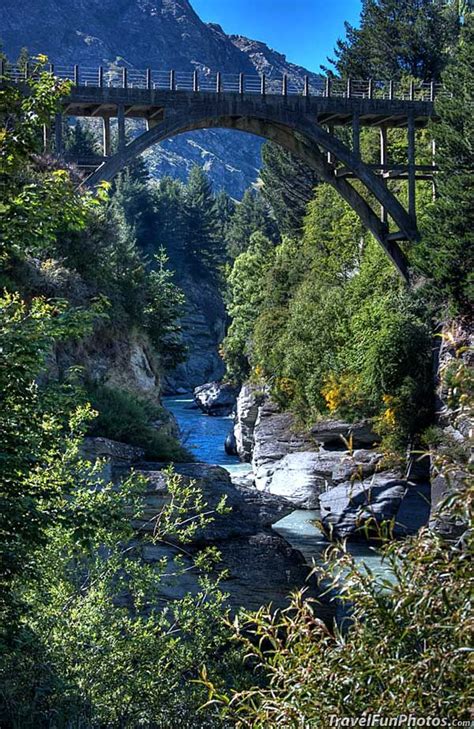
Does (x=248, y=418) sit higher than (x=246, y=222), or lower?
lower

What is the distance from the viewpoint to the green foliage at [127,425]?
19125 mm

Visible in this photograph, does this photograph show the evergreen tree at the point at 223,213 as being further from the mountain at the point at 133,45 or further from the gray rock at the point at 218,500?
the mountain at the point at 133,45

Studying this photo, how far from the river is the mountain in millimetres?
108695

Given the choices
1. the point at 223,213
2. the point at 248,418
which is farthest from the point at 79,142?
the point at 248,418

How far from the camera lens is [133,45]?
7411 inches

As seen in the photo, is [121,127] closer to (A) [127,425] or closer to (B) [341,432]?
(A) [127,425]

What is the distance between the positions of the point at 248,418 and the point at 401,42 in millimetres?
18025

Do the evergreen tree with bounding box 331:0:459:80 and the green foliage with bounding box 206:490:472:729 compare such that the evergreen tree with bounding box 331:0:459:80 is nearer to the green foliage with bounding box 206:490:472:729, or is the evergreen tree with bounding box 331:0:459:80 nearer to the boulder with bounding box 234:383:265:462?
the boulder with bounding box 234:383:265:462

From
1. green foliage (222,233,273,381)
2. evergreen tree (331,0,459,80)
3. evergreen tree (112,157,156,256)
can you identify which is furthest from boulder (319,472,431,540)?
evergreen tree (112,157,156,256)

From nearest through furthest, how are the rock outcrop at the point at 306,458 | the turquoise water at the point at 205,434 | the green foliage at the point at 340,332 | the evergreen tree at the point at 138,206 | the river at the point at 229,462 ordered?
the river at the point at 229,462 < the green foliage at the point at 340,332 < the rock outcrop at the point at 306,458 < the turquoise water at the point at 205,434 < the evergreen tree at the point at 138,206

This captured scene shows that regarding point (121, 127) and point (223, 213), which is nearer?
point (121, 127)

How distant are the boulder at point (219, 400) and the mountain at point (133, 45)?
105606 mm

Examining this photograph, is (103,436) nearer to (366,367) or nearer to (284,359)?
(366,367)

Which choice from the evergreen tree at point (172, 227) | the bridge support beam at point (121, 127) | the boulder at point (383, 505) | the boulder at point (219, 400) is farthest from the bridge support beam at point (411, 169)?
the evergreen tree at point (172, 227)
